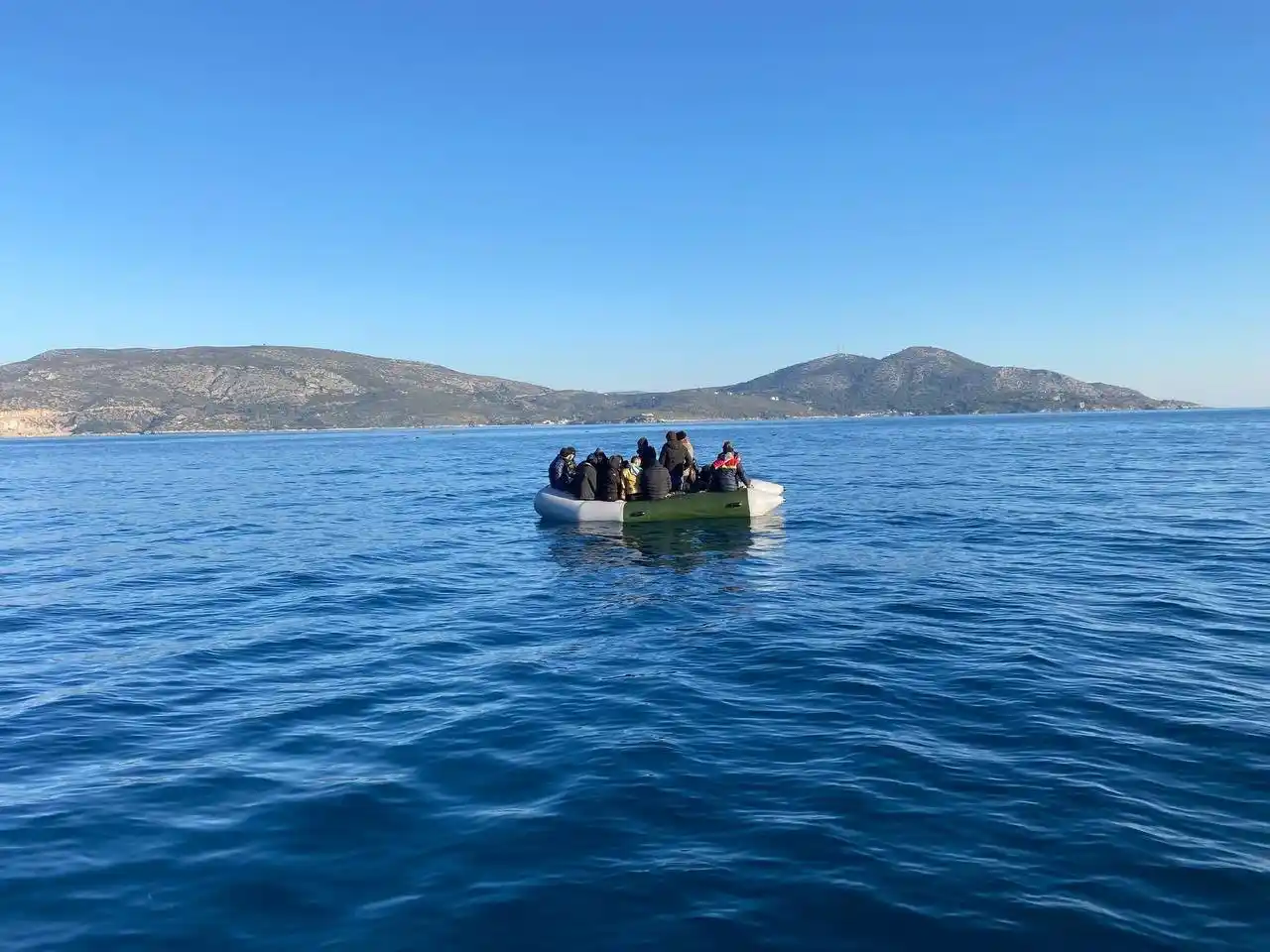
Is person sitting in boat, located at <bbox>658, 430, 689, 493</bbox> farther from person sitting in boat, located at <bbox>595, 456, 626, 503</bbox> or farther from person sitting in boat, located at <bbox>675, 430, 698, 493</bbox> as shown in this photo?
person sitting in boat, located at <bbox>595, 456, 626, 503</bbox>

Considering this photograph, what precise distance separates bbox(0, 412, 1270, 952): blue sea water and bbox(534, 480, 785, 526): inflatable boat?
5.76 metres

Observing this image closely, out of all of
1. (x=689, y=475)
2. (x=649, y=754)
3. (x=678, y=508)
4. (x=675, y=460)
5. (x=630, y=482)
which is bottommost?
(x=649, y=754)

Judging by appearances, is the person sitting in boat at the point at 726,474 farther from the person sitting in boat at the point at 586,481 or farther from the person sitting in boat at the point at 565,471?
the person sitting in boat at the point at 565,471

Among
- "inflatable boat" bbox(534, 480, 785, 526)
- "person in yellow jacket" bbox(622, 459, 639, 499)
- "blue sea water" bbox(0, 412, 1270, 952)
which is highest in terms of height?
"person in yellow jacket" bbox(622, 459, 639, 499)

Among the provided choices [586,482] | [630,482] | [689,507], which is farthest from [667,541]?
[586,482]

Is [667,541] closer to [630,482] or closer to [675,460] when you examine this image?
[630,482]

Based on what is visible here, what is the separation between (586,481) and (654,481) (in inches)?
90.1

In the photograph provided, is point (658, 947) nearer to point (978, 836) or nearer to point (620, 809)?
point (620, 809)

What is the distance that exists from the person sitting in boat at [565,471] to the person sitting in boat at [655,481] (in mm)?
2569

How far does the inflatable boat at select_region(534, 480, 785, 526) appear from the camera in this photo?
84.8ft

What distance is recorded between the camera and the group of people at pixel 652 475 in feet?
85.0

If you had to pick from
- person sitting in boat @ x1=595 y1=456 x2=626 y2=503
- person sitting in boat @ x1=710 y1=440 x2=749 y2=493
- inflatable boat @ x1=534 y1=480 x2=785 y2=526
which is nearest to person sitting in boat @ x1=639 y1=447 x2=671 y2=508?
inflatable boat @ x1=534 y1=480 x2=785 y2=526

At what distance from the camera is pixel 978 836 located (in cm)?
644

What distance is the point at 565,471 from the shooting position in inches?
1094
